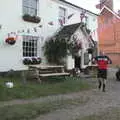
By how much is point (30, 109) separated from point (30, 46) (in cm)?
1115

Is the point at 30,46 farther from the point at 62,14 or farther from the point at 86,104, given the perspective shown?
the point at 86,104

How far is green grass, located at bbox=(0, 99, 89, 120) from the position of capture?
913cm

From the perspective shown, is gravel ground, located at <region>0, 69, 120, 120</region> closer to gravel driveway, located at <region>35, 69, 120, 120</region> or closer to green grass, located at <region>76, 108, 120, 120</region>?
gravel driveway, located at <region>35, 69, 120, 120</region>

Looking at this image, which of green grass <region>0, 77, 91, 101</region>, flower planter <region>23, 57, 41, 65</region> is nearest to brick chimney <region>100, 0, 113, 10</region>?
flower planter <region>23, 57, 41, 65</region>

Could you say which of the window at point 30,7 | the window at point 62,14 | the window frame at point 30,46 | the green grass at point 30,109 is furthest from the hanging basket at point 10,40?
the green grass at point 30,109

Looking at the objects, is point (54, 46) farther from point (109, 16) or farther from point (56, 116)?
point (109, 16)

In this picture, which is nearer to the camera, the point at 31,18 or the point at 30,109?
the point at 30,109

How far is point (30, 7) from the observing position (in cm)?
2089

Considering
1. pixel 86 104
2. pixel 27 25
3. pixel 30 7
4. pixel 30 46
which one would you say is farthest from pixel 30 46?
pixel 86 104

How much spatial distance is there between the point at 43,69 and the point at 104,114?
8.40m

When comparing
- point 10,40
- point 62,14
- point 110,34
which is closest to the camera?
point 10,40

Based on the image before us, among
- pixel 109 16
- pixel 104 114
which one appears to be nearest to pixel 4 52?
pixel 104 114

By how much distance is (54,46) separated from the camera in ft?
69.8

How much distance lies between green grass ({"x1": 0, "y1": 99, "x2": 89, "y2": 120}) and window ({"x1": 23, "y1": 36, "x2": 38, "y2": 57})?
9176 mm
